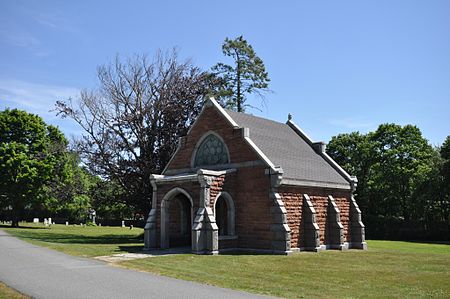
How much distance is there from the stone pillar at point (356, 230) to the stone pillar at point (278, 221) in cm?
718

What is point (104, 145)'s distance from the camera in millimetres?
30922

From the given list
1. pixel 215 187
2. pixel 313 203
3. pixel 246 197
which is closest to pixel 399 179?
pixel 313 203

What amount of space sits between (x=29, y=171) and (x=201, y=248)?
33542 millimetres

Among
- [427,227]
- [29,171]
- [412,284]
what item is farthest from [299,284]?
[29,171]

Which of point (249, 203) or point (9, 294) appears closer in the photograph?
point (9, 294)

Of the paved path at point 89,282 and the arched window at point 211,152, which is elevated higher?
the arched window at point 211,152

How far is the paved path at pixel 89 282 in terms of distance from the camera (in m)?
9.69

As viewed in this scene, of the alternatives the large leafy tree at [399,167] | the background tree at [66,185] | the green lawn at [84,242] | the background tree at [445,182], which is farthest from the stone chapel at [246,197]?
the large leafy tree at [399,167]

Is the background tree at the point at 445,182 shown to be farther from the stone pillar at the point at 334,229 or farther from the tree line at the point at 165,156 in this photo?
the stone pillar at the point at 334,229

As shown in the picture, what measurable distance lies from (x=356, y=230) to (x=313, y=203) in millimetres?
4391

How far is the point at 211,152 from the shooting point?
974 inches

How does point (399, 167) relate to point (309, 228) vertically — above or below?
above

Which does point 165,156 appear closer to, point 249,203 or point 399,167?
point 249,203

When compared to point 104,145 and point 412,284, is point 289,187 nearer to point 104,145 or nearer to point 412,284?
point 412,284
